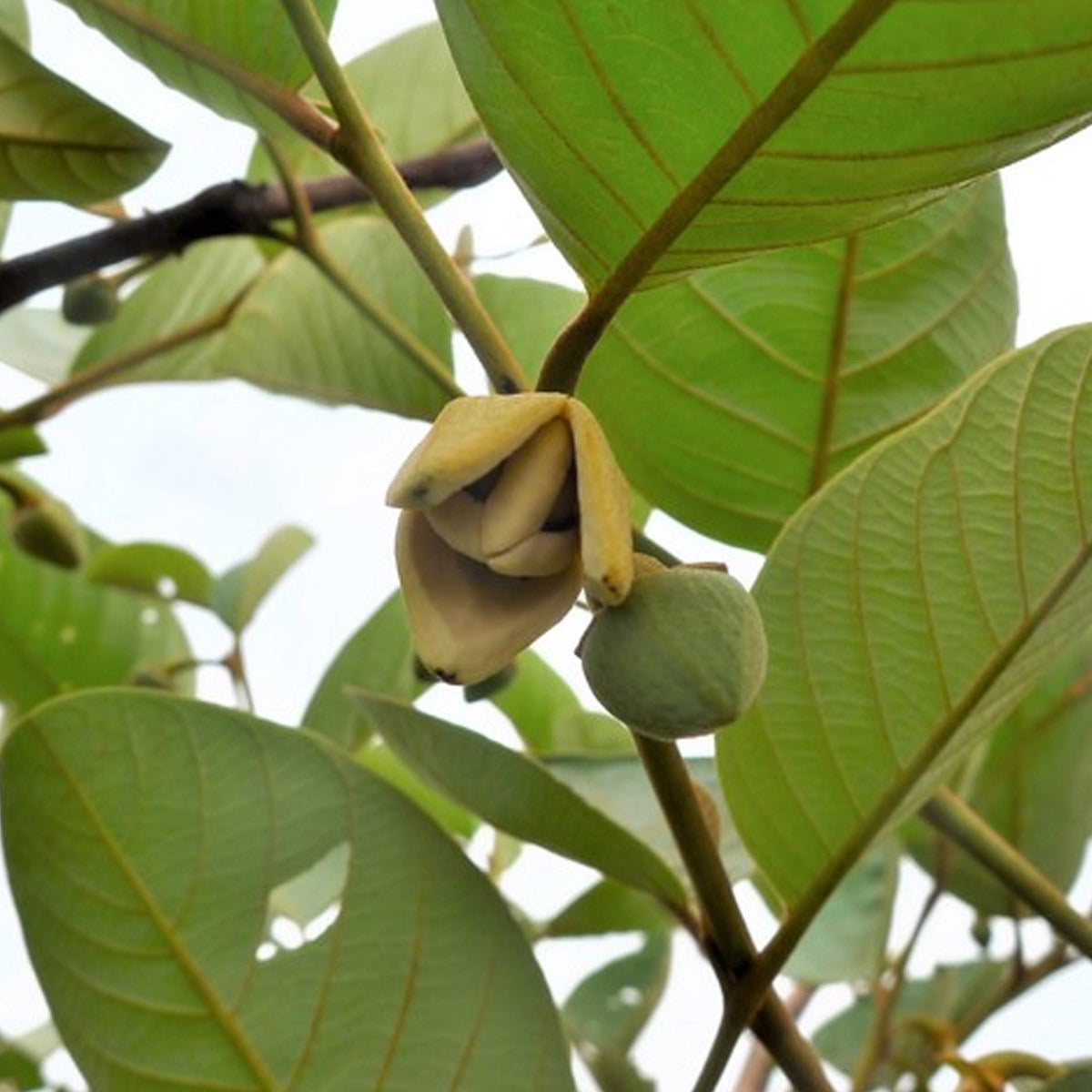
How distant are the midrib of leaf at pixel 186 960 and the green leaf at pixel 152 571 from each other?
78 centimetres

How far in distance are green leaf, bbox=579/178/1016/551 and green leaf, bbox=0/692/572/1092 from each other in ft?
0.83

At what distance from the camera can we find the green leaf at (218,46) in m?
0.80

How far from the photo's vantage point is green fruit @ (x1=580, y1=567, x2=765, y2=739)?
540mm

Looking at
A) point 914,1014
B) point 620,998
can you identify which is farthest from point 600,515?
point 620,998

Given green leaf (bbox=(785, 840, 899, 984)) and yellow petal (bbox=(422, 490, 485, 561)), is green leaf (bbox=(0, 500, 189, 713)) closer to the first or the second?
green leaf (bbox=(785, 840, 899, 984))

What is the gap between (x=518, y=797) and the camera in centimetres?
83

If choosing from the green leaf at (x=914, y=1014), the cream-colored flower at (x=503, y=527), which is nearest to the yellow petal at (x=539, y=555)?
the cream-colored flower at (x=503, y=527)

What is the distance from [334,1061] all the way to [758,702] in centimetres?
25

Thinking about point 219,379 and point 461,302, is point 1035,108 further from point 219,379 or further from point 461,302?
point 219,379

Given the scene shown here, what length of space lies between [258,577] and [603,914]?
0.43 m

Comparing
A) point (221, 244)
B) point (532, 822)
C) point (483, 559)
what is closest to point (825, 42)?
point (483, 559)

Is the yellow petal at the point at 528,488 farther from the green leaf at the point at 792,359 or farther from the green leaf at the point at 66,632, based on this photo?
the green leaf at the point at 66,632

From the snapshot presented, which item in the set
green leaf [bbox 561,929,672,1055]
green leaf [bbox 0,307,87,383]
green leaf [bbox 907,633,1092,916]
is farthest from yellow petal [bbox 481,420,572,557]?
green leaf [bbox 561,929,672,1055]

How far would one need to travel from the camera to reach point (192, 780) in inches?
32.8
